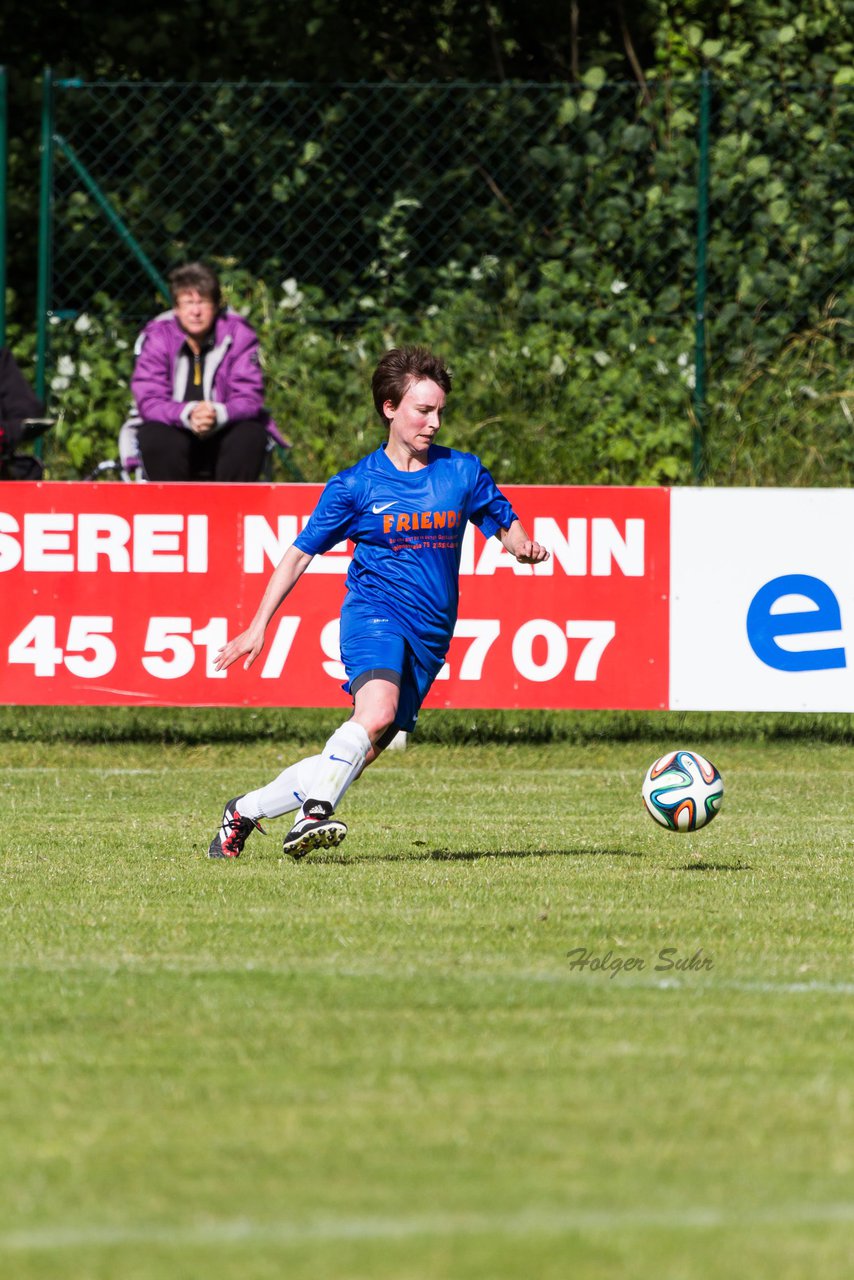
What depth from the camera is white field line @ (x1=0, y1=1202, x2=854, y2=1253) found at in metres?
3.13

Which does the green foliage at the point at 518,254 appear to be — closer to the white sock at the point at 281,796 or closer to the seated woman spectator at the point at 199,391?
the seated woman spectator at the point at 199,391

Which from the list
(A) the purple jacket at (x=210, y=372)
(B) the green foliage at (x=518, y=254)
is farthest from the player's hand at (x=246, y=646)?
(B) the green foliage at (x=518, y=254)

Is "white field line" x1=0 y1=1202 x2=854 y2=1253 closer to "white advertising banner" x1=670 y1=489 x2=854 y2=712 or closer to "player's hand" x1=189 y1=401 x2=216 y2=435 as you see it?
"white advertising banner" x1=670 y1=489 x2=854 y2=712

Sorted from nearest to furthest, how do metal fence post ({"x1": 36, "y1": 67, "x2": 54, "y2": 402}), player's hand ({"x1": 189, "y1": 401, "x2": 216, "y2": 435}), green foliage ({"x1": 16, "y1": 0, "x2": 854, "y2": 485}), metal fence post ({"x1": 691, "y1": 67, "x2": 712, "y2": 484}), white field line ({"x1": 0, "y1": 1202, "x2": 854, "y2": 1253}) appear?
white field line ({"x1": 0, "y1": 1202, "x2": 854, "y2": 1253}) → player's hand ({"x1": 189, "y1": 401, "x2": 216, "y2": 435}) → metal fence post ({"x1": 36, "y1": 67, "x2": 54, "y2": 402}) → metal fence post ({"x1": 691, "y1": 67, "x2": 712, "y2": 484}) → green foliage ({"x1": 16, "y1": 0, "x2": 854, "y2": 485})

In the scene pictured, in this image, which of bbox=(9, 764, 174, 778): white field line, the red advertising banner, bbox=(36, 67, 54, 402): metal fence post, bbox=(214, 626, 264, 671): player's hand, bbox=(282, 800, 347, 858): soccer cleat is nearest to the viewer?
bbox=(282, 800, 347, 858): soccer cleat

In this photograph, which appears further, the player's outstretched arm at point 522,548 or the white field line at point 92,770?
the white field line at point 92,770

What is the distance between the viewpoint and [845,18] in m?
17.3

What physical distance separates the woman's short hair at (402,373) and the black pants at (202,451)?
4.50 meters

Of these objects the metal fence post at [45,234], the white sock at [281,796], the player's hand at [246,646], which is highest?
the metal fence post at [45,234]

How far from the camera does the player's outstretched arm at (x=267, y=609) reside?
6965mm

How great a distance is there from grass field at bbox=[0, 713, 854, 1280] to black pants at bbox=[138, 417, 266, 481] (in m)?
4.03

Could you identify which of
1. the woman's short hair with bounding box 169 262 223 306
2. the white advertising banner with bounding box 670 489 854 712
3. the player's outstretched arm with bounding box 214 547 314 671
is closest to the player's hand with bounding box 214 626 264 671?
the player's outstretched arm with bounding box 214 547 314 671

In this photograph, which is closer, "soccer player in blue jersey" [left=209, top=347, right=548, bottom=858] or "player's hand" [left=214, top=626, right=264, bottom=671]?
"player's hand" [left=214, top=626, right=264, bottom=671]

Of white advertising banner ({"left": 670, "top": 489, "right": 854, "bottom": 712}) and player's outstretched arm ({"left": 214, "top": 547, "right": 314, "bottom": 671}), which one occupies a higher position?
white advertising banner ({"left": 670, "top": 489, "right": 854, "bottom": 712})
